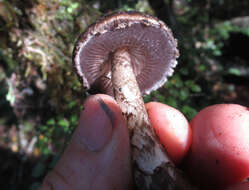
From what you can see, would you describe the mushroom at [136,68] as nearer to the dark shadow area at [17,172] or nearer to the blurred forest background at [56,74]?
the blurred forest background at [56,74]

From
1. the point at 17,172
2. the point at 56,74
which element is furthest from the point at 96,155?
the point at 17,172

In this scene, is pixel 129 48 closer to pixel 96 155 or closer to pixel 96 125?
pixel 96 125

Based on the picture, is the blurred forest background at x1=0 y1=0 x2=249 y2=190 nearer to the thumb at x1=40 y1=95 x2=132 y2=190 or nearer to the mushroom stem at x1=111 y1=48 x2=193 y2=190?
the mushroom stem at x1=111 y1=48 x2=193 y2=190

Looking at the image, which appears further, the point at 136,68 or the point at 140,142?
the point at 136,68

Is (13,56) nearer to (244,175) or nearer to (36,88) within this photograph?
(36,88)

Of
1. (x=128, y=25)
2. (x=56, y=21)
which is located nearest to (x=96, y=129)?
(x=128, y=25)

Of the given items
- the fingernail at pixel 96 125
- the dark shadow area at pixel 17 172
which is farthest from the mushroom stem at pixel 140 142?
the dark shadow area at pixel 17 172
